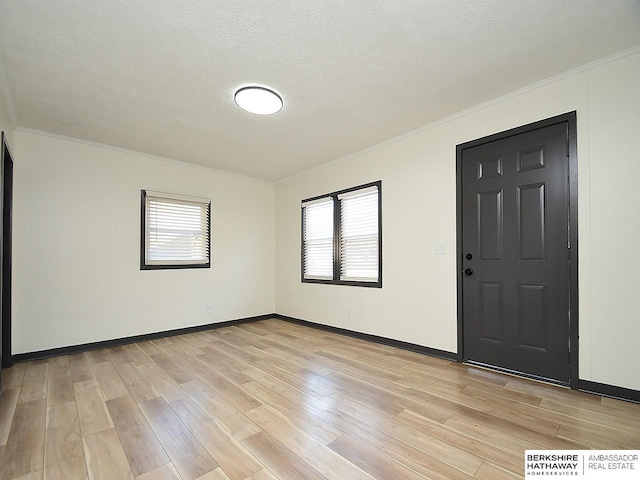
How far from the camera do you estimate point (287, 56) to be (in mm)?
2277

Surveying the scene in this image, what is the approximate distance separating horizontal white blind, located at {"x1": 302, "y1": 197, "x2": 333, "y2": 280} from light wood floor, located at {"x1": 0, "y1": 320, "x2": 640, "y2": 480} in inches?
73.6

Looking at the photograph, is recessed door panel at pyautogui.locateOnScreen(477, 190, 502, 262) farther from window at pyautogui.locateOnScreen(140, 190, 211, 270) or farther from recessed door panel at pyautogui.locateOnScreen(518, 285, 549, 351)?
window at pyautogui.locateOnScreen(140, 190, 211, 270)

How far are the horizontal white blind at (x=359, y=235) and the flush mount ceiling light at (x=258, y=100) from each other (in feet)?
5.95

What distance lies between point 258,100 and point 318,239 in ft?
8.81

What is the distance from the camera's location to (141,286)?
4258mm

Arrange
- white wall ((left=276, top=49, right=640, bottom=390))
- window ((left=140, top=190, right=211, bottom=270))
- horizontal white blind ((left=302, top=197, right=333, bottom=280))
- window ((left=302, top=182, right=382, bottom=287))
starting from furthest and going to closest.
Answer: horizontal white blind ((left=302, top=197, right=333, bottom=280)) → window ((left=140, top=190, right=211, bottom=270)) → window ((left=302, top=182, right=382, bottom=287)) → white wall ((left=276, top=49, right=640, bottom=390))

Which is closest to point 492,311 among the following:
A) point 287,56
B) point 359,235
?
point 359,235

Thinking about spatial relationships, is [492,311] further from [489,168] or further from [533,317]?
[489,168]

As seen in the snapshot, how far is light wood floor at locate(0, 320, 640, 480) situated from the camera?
1.63 m

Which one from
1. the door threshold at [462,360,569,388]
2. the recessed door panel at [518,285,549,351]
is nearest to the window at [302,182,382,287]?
the door threshold at [462,360,569,388]

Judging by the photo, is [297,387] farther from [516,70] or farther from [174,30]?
[516,70]
